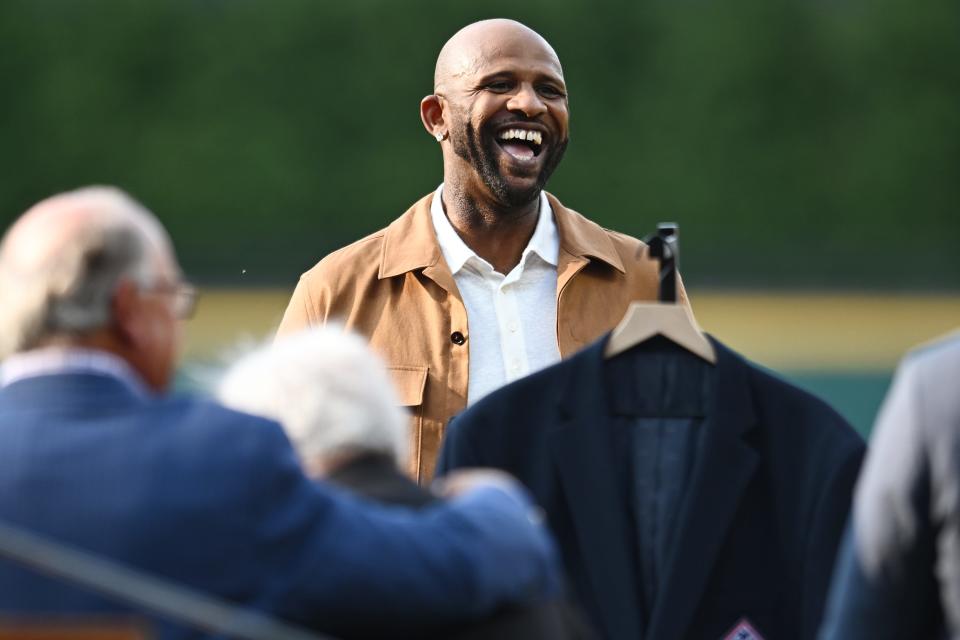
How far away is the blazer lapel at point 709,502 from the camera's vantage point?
2.20 meters

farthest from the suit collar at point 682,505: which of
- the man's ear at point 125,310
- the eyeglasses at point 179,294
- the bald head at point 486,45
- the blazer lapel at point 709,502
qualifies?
the bald head at point 486,45

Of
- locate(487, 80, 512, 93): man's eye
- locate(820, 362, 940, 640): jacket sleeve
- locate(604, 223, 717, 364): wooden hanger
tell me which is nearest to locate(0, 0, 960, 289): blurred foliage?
locate(487, 80, 512, 93): man's eye

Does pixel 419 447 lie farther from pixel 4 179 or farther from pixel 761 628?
pixel 4 179

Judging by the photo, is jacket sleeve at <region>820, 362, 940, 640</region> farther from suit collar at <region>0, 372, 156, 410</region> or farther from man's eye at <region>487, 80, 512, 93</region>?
man's eye at <region>487, 80, 512, 93</region>

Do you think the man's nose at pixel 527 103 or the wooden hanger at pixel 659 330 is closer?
the wooden hanger at pixel 659 330

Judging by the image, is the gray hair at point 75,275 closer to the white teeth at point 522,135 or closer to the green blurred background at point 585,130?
the white teeth at point 522,135

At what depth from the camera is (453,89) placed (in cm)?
305

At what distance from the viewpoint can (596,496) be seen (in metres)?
2.23

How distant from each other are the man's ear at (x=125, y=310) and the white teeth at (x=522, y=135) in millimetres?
1477

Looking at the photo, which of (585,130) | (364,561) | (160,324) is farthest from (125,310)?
(585,130)

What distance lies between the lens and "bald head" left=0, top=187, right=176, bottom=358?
61.1 inches

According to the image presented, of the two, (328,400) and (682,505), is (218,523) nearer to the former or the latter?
(328,400)

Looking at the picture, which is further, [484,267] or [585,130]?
[585,130]

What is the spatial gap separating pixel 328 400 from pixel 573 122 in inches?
489
